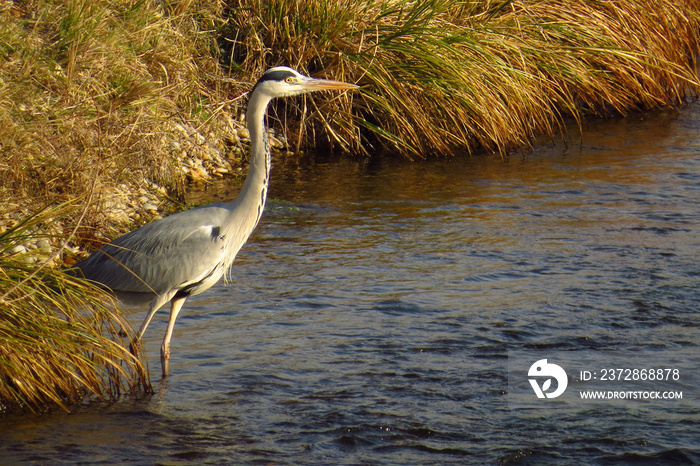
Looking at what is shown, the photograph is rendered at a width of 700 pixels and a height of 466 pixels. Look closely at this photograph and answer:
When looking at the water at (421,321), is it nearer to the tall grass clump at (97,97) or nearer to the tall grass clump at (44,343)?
the tall grass clump at (44,343)

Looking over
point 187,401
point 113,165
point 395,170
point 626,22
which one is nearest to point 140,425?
point 187,401

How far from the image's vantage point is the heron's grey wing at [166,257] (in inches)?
212

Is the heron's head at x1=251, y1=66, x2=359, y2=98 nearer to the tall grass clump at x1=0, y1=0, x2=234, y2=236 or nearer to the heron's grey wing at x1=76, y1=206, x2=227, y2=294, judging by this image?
the heron's grey wing at x1=76, y1=206, x2=227, y2=294

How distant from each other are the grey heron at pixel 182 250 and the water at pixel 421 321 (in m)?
0.43

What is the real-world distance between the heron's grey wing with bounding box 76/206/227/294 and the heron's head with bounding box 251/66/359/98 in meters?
0.86

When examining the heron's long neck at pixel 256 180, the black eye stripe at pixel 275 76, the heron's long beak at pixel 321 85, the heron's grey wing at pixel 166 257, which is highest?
the black eye stripe at pixel 275 76

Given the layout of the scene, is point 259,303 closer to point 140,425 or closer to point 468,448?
point 140,425

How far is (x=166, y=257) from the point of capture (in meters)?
5.41

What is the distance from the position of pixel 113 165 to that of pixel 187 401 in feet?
11.3

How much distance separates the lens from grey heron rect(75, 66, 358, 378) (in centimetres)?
539

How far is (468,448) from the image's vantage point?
4.41m

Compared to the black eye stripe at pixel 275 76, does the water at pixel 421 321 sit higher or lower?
lower

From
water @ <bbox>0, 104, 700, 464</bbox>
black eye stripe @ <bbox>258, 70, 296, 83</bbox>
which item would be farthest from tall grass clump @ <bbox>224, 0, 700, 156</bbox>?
black eye stripe @ <bbox>258, 70, 296, 83</bbox>

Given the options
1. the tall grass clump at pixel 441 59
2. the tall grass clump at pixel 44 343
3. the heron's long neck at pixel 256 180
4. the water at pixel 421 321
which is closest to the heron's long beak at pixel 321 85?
the heron's long neck at pixel 256 180
